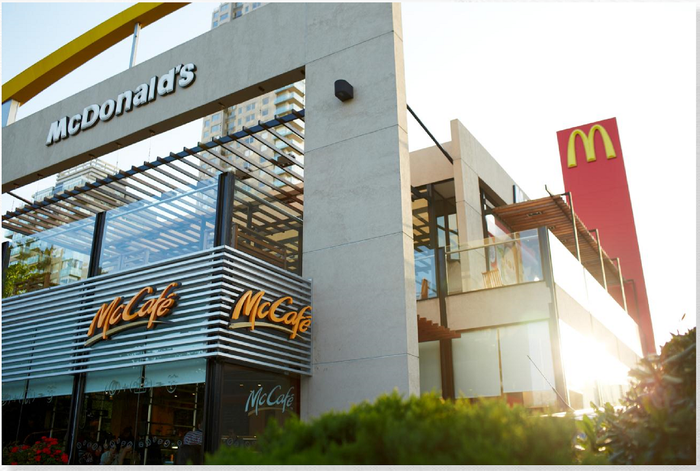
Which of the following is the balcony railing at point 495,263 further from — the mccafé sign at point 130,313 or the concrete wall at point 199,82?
the mccafé sign at point 130,313

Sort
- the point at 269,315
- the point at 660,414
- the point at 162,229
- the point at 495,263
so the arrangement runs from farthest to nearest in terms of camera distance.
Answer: the point at 495,263, the point at 162,229, the point at 269,315, the point at 660,414

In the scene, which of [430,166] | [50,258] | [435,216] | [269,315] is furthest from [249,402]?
[430,166]

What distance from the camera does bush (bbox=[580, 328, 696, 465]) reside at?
13.3ft

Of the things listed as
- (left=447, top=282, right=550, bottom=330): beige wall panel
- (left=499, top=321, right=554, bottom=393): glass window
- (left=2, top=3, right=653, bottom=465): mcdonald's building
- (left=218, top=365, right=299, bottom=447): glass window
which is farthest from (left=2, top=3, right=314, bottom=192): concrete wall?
(left=499, top=321, right=554, bottom=393): glass window

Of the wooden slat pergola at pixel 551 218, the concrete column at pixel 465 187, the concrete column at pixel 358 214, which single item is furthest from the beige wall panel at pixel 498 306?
the wooden slat pergola at pixel 551 218

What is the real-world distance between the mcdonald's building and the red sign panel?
10972 mm

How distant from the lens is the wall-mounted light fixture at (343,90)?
12.0 metres

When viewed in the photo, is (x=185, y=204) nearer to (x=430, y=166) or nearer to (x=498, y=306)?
(x=498, y=306)

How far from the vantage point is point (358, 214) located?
11.5 metres

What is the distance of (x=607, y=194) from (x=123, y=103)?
22.1 m

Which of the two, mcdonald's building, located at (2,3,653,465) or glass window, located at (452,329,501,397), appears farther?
glass window, located at (452,329,501,397)

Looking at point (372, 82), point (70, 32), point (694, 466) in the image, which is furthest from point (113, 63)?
point (694, 466)

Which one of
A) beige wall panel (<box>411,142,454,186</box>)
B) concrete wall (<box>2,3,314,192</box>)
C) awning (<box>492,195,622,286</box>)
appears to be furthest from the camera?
beige wall panel (<box>411,142,454,186</box>)

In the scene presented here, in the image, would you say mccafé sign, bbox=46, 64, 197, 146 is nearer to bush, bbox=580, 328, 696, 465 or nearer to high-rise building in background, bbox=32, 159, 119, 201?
high-rise building in background, bbox=32, 159, 119, 201
